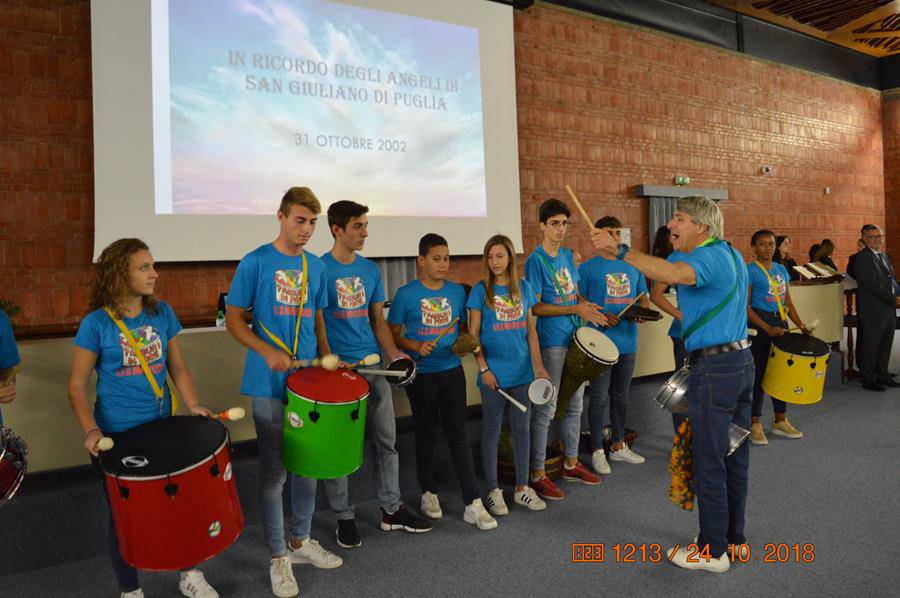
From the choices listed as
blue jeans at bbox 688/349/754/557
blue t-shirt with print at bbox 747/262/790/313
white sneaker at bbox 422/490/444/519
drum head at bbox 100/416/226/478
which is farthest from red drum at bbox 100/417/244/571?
blue t-shirt with print at bbox 747/262/790/313

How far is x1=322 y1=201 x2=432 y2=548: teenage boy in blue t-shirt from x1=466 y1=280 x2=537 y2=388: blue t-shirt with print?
49cm

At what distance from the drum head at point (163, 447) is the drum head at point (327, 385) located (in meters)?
0.31

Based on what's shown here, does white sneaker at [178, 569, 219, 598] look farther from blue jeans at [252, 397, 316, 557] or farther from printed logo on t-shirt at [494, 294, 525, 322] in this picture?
printed logo on t-shirt at [494, 294, 525, 322]

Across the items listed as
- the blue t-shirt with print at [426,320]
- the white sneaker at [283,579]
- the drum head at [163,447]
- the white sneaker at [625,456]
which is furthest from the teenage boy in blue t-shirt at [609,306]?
the drum head at [163,447]

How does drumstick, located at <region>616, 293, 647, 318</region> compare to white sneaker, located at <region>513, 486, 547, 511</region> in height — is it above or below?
above

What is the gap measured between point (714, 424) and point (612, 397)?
1.67 m

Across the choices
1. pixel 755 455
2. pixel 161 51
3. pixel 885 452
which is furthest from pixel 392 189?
pixel 885 452

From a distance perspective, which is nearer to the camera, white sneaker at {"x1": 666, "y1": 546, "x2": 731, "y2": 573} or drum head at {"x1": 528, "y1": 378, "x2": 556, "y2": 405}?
white sneaker at {"x1": 666, "y1": 546, "x2": 731, "y2": 573}

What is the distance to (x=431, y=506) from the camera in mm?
3438

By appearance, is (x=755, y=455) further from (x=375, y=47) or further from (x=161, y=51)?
(x=161, y=51)

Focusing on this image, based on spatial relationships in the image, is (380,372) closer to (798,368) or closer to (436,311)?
(436,311)

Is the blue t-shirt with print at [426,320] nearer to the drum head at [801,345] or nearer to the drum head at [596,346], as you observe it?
the drum head at [596,346]

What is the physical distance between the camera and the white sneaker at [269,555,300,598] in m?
2.60

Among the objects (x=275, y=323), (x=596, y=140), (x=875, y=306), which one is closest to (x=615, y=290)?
(x=275, y=323)
